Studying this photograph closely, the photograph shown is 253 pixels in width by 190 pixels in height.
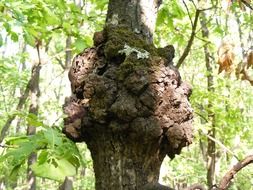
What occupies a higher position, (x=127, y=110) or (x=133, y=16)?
(x=133, y=16)

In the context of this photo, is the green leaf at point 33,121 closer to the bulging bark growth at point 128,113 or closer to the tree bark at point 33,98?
the bulging bark growth at point 128,113

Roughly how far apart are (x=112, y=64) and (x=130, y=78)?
0.47ft

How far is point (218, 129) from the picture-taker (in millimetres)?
7746

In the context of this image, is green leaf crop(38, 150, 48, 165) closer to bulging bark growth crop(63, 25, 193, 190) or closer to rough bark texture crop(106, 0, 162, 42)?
bulging bark growth crop(63, 25, 193, 190)

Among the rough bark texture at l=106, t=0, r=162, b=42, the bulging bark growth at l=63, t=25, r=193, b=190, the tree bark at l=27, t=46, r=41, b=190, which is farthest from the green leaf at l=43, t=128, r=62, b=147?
the tree bark at l=27, t=46, r=41, b=190

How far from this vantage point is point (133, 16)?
1.80m

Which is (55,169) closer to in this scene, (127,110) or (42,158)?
(42,158)

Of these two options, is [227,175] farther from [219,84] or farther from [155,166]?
[219,84]

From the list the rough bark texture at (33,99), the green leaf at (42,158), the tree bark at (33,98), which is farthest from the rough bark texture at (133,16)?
the rough bark texture at (33,99)

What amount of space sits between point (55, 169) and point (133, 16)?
2.56 feet

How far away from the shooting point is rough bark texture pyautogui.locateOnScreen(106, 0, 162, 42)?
5.88 ft

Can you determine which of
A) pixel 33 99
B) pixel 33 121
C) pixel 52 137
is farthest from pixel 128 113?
pixel 33 99

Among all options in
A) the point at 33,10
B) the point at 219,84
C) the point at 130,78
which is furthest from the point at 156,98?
the point at 219,84

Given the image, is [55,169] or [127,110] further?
[55,169]
